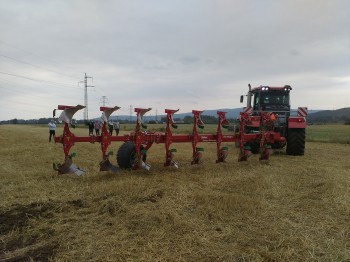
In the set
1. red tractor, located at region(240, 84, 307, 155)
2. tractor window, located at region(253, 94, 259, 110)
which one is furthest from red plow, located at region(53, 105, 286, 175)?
tractor window, located at region(253, 94, 259, 110)

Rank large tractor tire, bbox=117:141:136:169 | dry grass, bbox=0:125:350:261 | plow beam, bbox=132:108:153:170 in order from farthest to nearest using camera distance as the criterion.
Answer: large tractor tire, bbox=117:141:136:169
plow beam, bbox=132:108:153:170
dry grass, bbox=0:125:350:261

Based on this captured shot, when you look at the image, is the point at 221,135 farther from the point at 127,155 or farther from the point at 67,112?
the point at 67,112

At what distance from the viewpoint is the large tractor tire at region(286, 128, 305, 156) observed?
39.1ft

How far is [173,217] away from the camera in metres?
4.50

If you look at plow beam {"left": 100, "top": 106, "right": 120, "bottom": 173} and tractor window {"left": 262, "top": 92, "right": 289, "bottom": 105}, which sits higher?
tractor window {"left": 262, "top": 92, "right": 289, "bottom": 105}

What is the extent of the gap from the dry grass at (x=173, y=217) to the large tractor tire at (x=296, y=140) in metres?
4.52

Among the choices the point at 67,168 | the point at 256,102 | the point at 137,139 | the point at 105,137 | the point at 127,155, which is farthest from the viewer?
the point at 256,102

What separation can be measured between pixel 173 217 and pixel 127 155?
11.6 ft

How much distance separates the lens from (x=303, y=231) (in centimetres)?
411

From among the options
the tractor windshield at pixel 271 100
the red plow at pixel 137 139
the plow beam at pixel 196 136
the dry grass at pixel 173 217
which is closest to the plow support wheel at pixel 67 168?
the red plow at pixel 137 139

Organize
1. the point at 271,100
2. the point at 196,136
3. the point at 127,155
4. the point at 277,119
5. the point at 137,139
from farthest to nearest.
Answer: the point at 271,100
the point at 277,119
the point at 196,136
the point at 127,155
the point at 137,139

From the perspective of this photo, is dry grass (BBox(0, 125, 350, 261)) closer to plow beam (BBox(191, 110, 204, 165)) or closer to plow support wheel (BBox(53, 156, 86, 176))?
plow support wheel (BBox(53, 156, 86, 176))

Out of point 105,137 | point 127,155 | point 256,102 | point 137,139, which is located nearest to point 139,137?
point 137,139

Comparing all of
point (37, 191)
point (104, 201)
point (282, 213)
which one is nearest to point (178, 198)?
point (104, 201)
